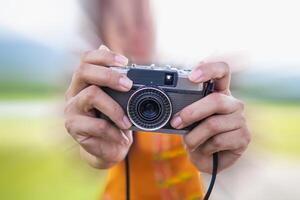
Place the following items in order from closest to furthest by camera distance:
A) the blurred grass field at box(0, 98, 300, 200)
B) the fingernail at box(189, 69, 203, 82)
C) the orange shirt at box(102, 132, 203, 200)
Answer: the fingernail at box(189, 69, 203, 82) → the orange shirt at box(102, 132, 203, 200) → the blurred grass field at box(0, 98, 300, 200)

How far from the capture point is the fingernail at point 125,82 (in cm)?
53

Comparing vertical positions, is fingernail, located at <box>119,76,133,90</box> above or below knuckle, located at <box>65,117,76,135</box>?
above

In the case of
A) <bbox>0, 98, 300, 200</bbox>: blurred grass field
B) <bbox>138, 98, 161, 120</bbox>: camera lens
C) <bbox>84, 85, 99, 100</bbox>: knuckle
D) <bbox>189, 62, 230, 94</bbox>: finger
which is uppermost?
<bbox>189, 62, 230, 94</bbox>: finger

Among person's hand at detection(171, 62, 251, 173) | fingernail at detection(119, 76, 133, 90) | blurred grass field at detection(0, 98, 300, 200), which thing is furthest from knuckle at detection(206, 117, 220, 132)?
blurred grass field at detection(0, 98, 300, 200)

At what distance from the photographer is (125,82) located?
20.8 inches

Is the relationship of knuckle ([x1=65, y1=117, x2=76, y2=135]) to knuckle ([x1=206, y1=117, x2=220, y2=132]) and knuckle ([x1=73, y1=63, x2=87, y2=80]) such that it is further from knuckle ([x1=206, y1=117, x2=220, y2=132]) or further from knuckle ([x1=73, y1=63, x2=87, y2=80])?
knuckle ([x1=206, y1=117, x2=220, y2=132])

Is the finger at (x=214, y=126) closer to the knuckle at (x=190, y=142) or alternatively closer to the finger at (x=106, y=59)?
the knuckle at (x=190, y=142)

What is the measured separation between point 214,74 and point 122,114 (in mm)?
118

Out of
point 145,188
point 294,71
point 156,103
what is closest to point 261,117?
point 294,71

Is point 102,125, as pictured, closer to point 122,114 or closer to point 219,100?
point 122,114

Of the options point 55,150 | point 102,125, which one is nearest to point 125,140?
point 102,125

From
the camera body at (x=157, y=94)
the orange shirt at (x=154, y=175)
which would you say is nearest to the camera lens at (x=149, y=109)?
the camera body at (x=157, y=94)

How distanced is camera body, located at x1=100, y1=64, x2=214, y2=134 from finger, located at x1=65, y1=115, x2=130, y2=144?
0.13ft

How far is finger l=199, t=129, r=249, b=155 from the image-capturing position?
56cm
